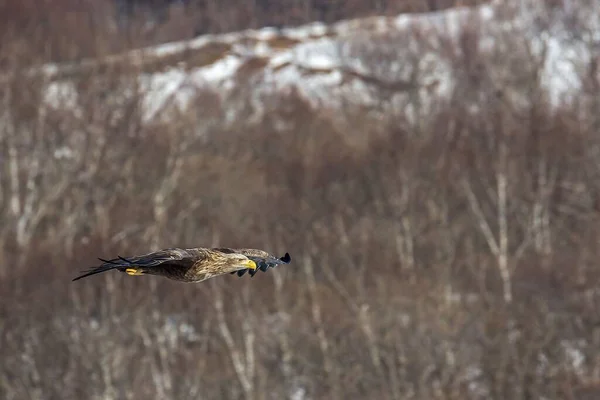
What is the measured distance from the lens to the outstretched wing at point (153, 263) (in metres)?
8.52

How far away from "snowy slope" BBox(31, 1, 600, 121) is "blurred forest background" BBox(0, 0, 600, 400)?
29 cm

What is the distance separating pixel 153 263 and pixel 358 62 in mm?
22818

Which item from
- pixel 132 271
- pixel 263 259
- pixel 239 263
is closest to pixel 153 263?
pixel 132 271

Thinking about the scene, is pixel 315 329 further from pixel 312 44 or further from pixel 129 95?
pixel 312 44

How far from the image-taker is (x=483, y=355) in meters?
20.7

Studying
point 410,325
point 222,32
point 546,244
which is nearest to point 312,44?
point 222,32

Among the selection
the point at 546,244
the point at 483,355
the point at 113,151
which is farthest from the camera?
the point at 113,151

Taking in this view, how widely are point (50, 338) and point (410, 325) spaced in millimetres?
5122

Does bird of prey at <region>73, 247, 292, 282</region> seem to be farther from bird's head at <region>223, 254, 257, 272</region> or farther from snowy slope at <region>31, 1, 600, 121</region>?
snowy slope at <region>31, 1, 600, 121</region>

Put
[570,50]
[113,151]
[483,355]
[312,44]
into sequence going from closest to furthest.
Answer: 1. [483,355]
2. [113,151]
3. [570,50]
4. [312,44]

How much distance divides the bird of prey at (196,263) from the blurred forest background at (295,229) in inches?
392

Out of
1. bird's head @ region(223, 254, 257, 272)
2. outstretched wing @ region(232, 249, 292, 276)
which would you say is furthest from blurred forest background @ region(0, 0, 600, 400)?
bird's head @ region(223, 254, 257, 272)

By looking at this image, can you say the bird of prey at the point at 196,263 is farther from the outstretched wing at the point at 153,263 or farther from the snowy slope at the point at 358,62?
the snowy slope at the point at 358,62

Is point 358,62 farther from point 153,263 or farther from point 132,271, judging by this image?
point 153,263
